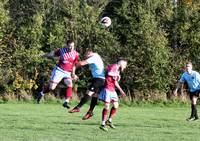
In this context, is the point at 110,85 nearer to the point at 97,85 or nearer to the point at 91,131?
the point at 97,85

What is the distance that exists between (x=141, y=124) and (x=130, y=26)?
19.5 m

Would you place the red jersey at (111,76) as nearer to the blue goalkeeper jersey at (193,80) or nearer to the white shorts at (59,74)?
the white shorts at (59,74)

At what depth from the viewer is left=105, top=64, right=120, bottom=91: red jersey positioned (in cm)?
1597

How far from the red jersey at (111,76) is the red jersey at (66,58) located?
6.74 ft

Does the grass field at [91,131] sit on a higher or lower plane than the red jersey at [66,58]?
lower

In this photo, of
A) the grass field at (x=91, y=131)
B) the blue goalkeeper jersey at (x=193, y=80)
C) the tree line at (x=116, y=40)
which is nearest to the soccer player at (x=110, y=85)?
the grass field at (x=91, y=131)

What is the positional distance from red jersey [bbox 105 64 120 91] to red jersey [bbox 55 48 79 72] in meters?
2.05

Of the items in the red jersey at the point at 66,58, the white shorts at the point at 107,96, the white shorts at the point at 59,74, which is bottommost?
the white shorts at the point at 107,96

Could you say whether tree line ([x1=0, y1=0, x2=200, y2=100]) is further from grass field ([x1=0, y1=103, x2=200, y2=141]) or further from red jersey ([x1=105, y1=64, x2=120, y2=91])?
red jersey ([x1=105, y1=64, x2=120, y2=91])

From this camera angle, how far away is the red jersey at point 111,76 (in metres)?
16.0

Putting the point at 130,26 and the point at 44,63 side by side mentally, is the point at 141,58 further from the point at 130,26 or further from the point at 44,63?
the point at 44,63

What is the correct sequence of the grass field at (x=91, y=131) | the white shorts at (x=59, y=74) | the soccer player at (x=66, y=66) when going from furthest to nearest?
the white shorts at (x=59, y=74)
the soccer player at (x=66, y=66)
the grass field at (x=91, y=131)

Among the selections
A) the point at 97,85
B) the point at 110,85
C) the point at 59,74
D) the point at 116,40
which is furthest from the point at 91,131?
the point at 116,40

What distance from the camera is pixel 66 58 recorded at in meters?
17.8
